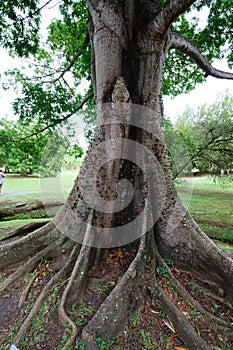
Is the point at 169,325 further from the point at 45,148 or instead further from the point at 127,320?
the point at 45,148

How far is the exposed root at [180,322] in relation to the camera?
1.72m

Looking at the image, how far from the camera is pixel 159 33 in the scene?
8.15ft

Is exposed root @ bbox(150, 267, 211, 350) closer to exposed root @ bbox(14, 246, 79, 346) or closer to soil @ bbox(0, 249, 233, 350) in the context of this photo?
soil @ bbox(0, 249, 233, 350)

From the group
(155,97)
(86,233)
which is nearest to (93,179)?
(86,233)

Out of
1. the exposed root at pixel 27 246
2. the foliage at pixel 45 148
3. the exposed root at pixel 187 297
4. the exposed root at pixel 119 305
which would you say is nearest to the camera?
the exposed root at pixel 119 305

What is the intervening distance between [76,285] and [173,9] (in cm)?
304

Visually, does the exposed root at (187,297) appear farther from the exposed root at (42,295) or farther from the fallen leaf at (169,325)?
the exposed root at (42,295)

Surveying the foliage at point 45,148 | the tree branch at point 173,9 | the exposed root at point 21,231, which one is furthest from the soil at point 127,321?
the tree branch at point 173,9

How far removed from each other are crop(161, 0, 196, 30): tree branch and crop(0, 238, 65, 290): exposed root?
288 centimetres

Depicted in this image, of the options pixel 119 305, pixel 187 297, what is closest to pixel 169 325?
pixel 187 297

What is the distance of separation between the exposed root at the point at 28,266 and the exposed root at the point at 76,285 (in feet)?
1.53

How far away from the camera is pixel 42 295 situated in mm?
2092

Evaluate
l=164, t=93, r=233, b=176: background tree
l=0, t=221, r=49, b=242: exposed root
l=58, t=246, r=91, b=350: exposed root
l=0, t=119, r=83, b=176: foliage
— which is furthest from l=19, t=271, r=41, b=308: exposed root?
l=164, t=93, r=233, b=176: background tree

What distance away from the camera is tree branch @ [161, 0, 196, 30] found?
2.00 m
